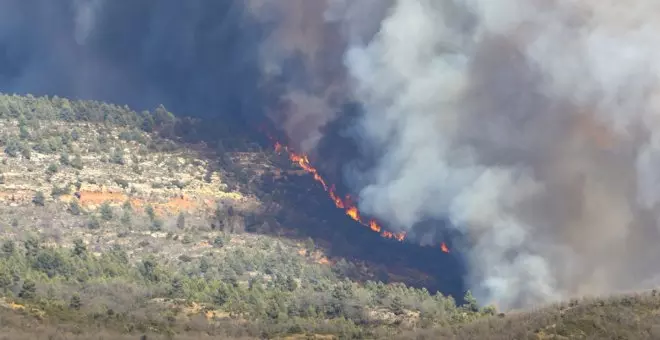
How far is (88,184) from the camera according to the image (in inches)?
7032

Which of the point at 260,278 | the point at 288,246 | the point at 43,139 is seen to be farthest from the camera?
the point at 43,139

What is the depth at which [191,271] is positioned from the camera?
475 feet

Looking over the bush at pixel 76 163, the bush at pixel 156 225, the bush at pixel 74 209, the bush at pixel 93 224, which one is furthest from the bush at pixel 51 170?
the bush at pixel 156 225

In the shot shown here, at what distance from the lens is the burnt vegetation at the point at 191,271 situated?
73.6 m

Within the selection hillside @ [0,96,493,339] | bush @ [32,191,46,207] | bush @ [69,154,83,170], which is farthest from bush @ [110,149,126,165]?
bush @ [32,191,46,207]

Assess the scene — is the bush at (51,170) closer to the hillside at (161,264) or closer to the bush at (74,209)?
the hillside at (161,264)

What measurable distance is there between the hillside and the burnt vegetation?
36 cm

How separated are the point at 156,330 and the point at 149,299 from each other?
32108mm

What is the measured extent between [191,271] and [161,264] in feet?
18.0

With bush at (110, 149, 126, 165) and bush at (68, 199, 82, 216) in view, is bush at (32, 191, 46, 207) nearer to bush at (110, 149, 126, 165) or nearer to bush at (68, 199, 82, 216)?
bush at (68, 199, 82, 216)

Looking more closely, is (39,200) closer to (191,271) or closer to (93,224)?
(93,224)

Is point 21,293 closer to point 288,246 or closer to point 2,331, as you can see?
point 2,331

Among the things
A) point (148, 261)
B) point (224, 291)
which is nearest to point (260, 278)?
point (148, 261)

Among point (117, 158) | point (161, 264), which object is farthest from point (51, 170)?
point (161, 264)
